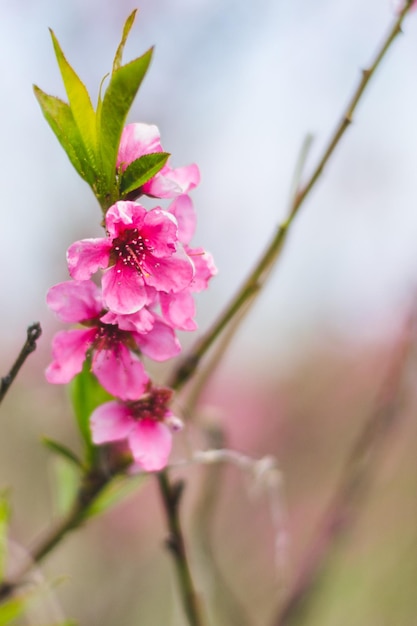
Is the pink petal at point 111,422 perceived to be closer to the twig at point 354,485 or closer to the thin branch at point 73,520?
the thin branch at point 73,520

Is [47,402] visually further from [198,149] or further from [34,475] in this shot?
[198,149]

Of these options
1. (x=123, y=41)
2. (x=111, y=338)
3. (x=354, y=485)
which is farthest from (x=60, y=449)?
Result: (x=354, y=485)

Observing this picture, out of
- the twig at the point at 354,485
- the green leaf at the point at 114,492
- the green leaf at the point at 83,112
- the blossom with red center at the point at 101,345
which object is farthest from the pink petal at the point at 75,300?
the twig at the point at 354,485

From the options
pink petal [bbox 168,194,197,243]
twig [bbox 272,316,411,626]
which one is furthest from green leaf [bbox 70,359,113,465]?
twig [bbox 272,316,411,626]

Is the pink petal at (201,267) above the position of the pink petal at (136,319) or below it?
above

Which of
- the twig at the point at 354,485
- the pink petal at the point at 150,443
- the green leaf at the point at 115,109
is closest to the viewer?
the green leaf at the point at 115,109
